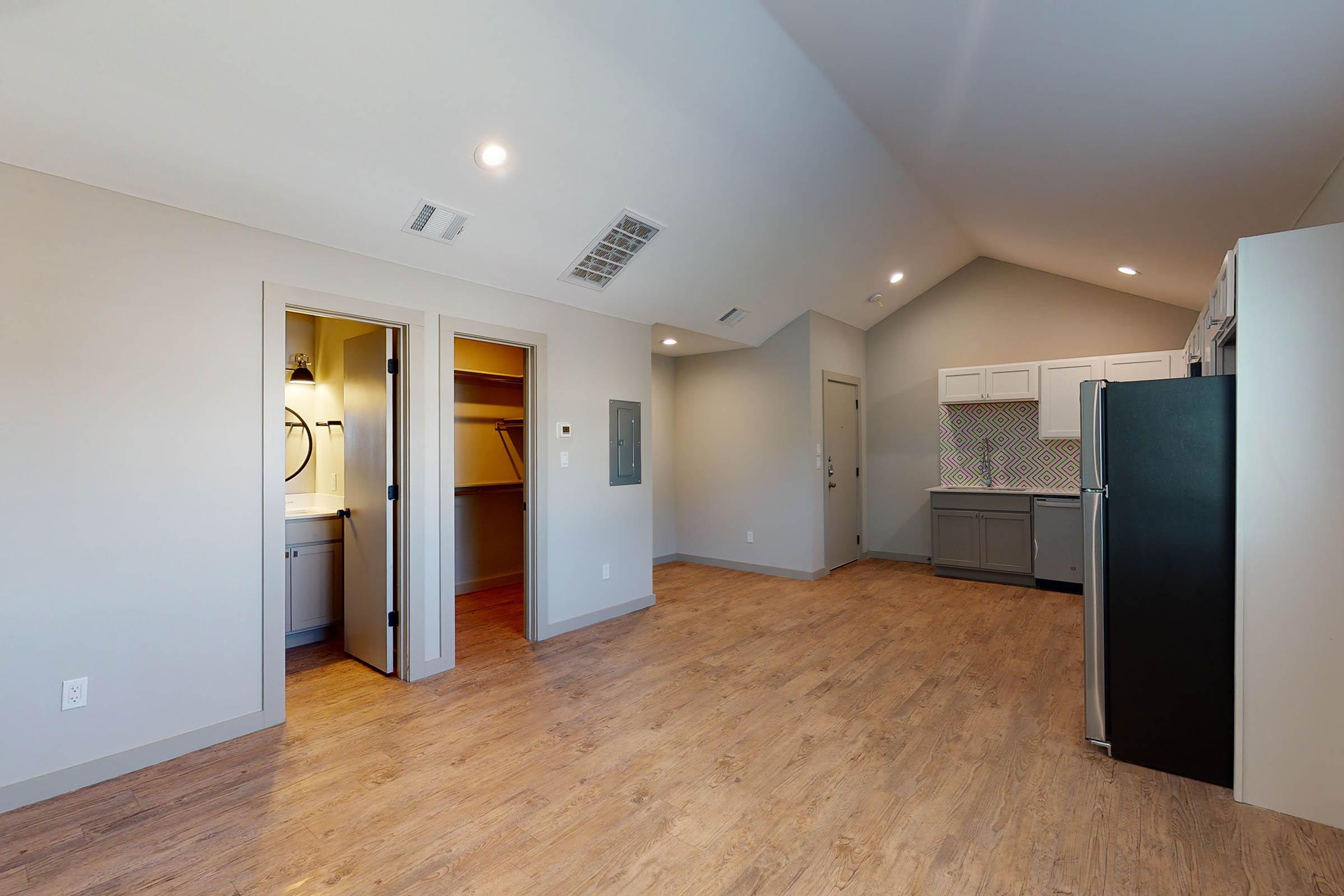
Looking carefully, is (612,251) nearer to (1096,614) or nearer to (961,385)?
(1096,614)

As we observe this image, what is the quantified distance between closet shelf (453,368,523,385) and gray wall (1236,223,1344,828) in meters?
4.79

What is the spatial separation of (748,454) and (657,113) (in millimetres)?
3970

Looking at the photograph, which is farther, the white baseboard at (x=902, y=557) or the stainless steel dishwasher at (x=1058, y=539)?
the white baseboard at (x=902, y=557)

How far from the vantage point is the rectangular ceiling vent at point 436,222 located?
320 cm

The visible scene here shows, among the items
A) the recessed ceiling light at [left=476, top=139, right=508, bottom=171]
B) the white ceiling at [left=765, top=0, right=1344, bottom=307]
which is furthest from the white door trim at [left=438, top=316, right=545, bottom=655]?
the white ceiling at [left=765, top=0, right=1344, bottom=307]

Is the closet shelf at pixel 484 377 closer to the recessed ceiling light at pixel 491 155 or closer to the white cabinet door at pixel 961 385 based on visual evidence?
the recessed ceiling light at pixel 491 155

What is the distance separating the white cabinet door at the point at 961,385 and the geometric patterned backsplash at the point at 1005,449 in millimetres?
237

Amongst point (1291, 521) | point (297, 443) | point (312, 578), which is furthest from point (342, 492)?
point (1291, 521)

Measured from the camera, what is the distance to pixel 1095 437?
8.83ft

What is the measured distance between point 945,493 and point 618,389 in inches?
141

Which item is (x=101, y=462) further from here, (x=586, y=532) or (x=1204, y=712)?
(x=1204, y=712)

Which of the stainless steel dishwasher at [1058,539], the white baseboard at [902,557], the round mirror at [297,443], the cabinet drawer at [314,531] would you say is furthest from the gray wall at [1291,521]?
the round mirror at [297,443]

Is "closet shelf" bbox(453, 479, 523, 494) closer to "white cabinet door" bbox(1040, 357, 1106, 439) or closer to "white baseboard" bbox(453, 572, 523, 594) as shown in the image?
"white baseboard" bbox(453, 572, 523, 594)

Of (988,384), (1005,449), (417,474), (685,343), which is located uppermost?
(685,343)
